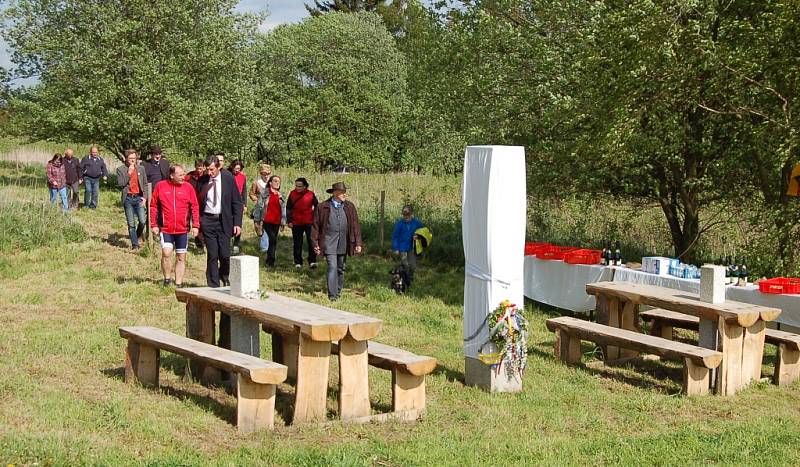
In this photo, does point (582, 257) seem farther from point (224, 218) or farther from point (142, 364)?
point (142, 364)

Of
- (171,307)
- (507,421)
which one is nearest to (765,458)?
(507,421)

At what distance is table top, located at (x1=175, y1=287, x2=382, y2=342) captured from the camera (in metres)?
6.61

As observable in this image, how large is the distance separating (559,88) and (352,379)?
7997 millimetres

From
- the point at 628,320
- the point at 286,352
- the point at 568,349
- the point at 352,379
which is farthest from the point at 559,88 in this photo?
the point at 352,379

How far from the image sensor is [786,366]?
8.61 metres

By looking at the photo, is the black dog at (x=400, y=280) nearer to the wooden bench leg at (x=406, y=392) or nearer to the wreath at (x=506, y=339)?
the wreath at (x=506, y=339)

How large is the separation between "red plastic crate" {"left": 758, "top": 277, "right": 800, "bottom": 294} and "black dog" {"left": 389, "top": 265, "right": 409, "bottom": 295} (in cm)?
590

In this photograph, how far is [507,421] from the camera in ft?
23.1

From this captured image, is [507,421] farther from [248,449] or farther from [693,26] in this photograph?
[693,26]

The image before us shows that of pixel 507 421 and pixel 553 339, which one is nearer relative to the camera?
pixel 507 421

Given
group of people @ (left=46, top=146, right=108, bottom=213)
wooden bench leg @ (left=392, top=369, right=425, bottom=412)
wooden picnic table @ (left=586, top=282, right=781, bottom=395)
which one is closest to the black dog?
wooden picnic table @ (left=586, top=282, right=781, bottom=395)

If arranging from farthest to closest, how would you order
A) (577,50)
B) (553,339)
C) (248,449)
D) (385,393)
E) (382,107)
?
(382,107)
(577,50)
(553,339)
(385,393)
(248,449)

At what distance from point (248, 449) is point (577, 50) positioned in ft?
30.8

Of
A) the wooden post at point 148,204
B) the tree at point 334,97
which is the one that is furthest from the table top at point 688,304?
the tree at point 334,97
